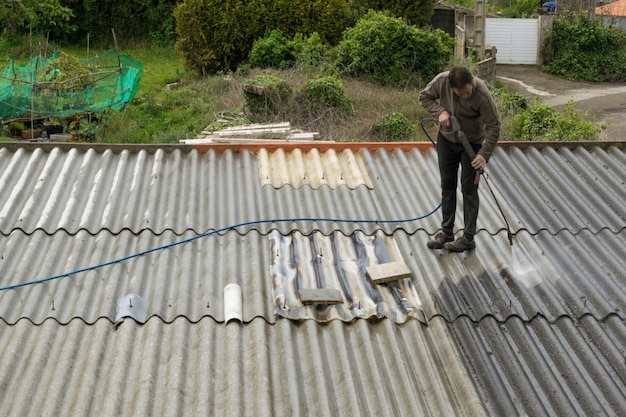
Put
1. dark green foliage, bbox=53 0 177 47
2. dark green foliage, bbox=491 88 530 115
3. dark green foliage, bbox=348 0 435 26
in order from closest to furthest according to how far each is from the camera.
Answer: dark green foliage, bbox=491 88 530 115
dark green foliage, bbox=348 0 435 26
dark green foliage, bbox=53 0 177 47

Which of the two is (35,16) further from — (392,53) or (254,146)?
(254,146)

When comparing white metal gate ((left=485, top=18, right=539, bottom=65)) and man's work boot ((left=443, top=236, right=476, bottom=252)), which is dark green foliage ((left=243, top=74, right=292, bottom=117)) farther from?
white metal gate ((left=485, top=18, right=539, bottom=65))

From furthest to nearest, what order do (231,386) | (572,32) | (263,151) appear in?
1. (572,32)
2. (263,151)
3. (231,386)

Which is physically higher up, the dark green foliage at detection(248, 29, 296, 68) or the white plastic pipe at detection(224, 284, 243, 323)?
the white plastic pipe at detection(224, 284, 243, 323)

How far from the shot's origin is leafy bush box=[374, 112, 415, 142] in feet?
48.1

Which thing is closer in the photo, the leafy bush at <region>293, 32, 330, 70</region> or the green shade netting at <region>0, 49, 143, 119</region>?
the green shade netting at <region>0, 49, 143, 119</region>

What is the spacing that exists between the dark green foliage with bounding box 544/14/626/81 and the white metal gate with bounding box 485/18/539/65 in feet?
2.28

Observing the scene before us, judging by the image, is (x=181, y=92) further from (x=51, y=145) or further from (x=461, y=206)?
(x=461, y=206)

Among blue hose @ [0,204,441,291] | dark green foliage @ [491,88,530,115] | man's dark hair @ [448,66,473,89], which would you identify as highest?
man's dark hair @ [448,66,473,89]

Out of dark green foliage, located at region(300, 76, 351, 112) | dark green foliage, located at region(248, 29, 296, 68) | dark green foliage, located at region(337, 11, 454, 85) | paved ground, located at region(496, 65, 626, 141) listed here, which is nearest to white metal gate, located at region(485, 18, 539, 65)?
paved ground, located at region(496, 65, 626, 141)

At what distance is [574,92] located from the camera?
2395cm

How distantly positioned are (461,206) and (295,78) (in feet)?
37.9

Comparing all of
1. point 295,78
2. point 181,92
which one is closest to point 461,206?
point 295,78

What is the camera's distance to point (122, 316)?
482cm
